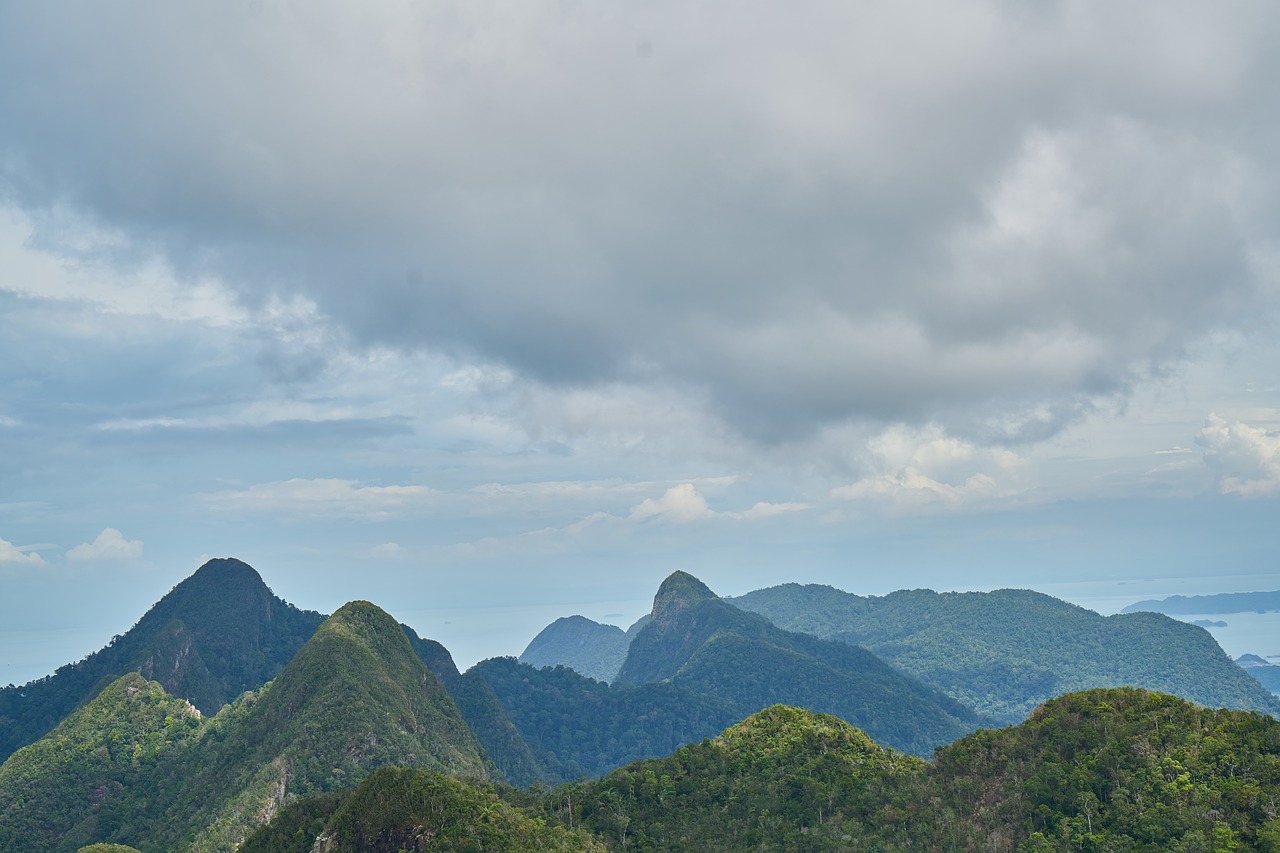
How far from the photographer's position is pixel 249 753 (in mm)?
98250

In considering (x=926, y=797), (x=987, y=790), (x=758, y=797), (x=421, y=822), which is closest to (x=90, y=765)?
(x=421, y=822)

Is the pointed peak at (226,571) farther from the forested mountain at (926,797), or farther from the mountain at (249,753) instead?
the forested mountain at (926,797)

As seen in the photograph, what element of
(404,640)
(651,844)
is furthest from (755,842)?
(404,640)

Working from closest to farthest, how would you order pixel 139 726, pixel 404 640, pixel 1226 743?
pixel 1226 743, pixel 139 726, pixel 404 640

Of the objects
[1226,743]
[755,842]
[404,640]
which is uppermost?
[404,640]

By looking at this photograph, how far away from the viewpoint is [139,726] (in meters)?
117

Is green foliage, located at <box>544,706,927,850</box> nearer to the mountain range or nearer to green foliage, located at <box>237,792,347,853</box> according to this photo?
the mountain range

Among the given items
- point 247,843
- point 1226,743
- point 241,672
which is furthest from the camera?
point 241,672

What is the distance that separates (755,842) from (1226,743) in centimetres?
2974

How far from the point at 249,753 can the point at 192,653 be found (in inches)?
2924

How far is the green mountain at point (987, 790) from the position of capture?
53906mm

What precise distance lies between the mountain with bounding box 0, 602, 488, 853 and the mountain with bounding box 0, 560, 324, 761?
35378 millimetres

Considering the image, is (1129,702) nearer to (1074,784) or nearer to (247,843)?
(1074,784)

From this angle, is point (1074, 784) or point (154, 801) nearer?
point (1074, 784)
